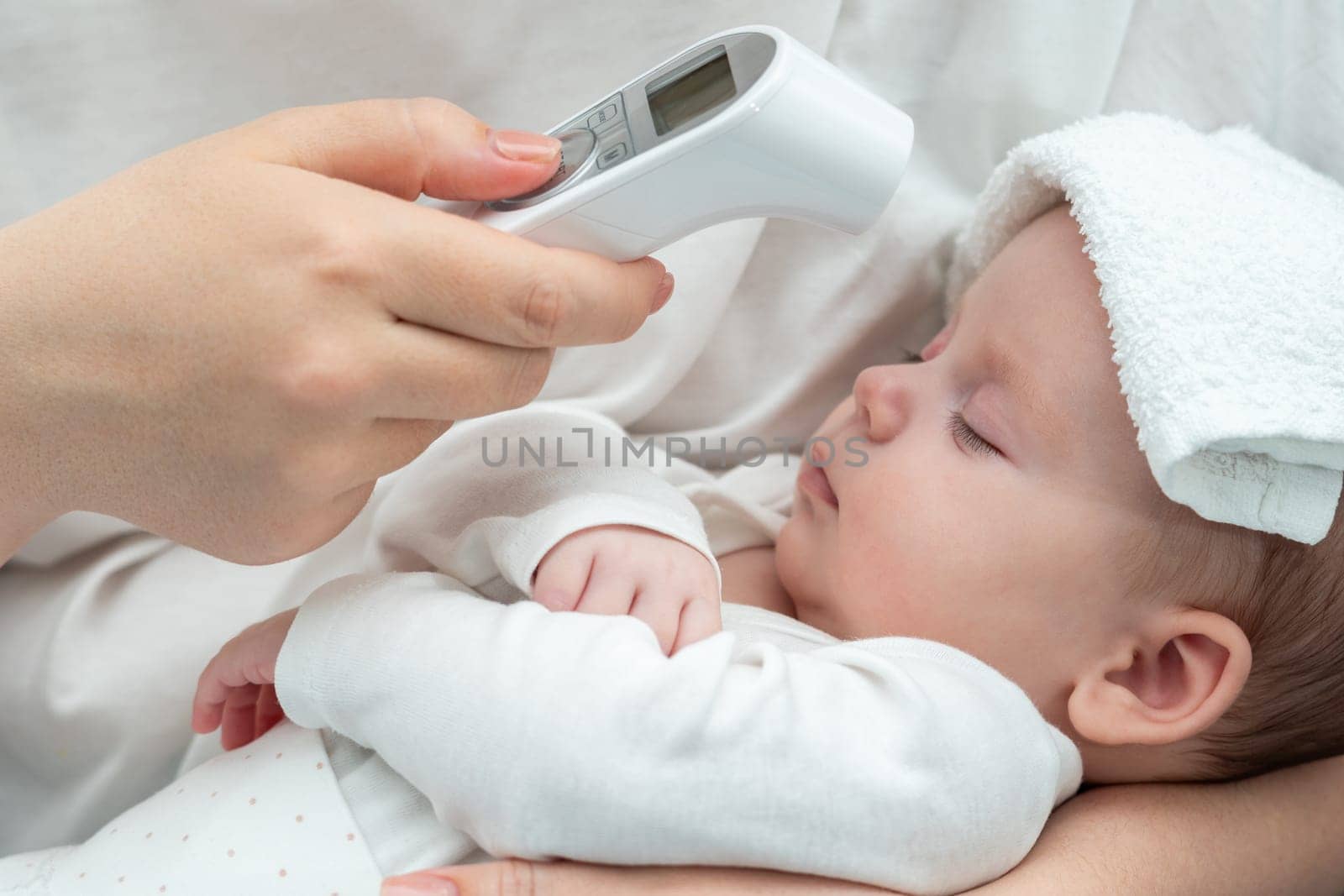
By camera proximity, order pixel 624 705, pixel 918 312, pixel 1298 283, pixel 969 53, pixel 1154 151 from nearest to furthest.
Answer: pixel 624 705
pixel 1298 283
pixel 1154 151
pixel 969 53
pixel 918 312

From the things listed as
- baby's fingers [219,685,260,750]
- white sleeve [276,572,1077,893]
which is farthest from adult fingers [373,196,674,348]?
baby's fingers [219,685,260,750]

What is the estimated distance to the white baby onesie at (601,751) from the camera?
28.9 inches

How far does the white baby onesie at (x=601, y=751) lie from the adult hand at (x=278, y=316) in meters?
0.13

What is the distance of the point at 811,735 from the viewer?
753mm

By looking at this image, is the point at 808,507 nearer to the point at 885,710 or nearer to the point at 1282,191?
the point at 885,710

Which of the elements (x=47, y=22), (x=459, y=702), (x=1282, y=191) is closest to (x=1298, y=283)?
(x=1282, y=191)

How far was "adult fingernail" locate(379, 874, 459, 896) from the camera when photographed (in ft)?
2.42

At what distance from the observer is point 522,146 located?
0.76m

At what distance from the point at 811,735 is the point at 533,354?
34 cm

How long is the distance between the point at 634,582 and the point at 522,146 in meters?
0.35

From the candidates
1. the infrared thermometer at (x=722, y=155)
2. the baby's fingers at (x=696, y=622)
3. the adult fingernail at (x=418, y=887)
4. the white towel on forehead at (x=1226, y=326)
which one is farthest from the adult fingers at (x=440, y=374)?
the white towel on forehead at (x=1226, y=326)

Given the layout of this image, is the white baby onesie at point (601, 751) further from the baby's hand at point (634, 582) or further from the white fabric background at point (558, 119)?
the white fabric background at point (558, 119)

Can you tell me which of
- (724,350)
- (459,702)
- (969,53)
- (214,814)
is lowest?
(214,814)

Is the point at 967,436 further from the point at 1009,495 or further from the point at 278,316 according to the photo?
the point at 278,316
